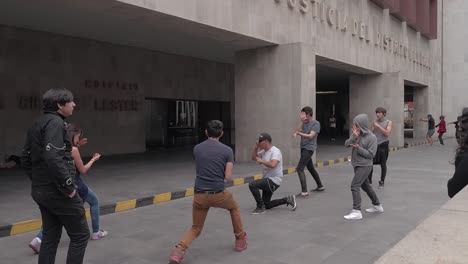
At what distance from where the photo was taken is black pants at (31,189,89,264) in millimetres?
3537

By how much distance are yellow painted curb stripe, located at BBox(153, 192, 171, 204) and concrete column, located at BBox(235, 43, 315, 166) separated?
5672 millimetres

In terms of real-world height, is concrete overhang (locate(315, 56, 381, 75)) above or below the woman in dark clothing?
above

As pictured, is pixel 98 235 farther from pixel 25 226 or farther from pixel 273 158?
pixel 273 158

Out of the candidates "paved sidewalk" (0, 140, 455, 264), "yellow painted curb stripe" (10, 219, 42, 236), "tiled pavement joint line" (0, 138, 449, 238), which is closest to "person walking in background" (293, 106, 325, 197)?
"paved sidewalk" (0, 140, 455, 264)

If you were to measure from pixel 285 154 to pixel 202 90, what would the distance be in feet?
25.2

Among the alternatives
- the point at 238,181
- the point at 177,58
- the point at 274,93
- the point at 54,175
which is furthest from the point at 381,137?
the point at 177,58

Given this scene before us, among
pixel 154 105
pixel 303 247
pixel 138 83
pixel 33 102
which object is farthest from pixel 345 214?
pixel 154 105

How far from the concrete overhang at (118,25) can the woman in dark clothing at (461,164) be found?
6872 mm

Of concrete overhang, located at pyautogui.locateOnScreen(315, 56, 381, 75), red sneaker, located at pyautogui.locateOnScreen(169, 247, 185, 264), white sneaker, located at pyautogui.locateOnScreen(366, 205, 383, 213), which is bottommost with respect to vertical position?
white sneaker, located at pyautogui.locateOnScreen(366, 205, 383, 213)

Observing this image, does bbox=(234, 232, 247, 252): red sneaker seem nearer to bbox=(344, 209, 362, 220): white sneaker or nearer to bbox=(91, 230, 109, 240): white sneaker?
bbox=(91, 230, 109, 240): white sneaker

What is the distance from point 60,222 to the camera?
12.4 ft

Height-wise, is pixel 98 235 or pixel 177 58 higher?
pixel 177 58

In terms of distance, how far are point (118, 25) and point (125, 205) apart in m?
6.32

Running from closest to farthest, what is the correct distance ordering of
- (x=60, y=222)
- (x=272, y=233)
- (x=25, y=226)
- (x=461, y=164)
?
(x=461, y=164), (x=60, y=222), (x=272, y=233), (x=25, y=226)
